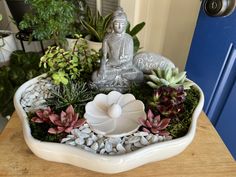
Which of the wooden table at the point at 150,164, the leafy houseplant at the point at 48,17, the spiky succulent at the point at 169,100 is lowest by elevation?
the wooden table at the point at 150,164

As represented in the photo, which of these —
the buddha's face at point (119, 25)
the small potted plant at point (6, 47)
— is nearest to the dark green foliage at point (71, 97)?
the buddha's face at point (119, 25)

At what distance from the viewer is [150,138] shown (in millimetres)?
539

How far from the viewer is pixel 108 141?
53 cm

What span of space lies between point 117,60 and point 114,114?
17cm

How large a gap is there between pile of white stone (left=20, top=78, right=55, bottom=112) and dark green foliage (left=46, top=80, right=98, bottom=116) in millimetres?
24

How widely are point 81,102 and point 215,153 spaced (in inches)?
16.8

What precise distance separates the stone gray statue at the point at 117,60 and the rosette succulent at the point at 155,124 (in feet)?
0.54

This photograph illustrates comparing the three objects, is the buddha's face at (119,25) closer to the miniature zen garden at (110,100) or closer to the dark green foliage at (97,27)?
the miniature zen garden at (110,100)

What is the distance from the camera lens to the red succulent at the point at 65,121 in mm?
529

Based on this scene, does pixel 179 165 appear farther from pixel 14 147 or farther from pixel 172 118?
pixel 14 147

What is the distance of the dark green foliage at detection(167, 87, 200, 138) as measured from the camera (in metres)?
0.57

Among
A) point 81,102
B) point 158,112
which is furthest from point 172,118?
point 81,102

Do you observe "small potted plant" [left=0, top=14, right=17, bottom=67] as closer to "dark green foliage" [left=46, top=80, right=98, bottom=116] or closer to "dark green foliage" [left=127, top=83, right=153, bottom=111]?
"dark green foliage" [left=46, top=80, right=98, bottom=116]

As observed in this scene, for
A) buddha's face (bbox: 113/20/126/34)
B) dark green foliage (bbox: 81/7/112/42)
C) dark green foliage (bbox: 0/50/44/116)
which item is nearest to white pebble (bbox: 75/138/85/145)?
buddha's face (bbox: 113/20/126/34)
